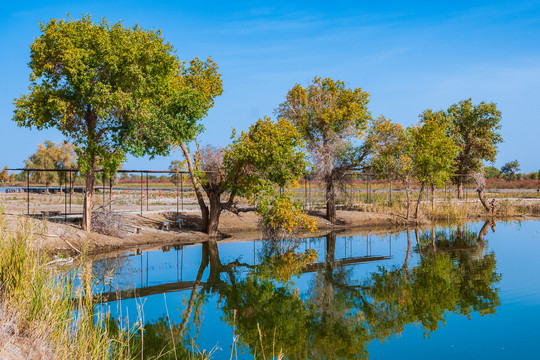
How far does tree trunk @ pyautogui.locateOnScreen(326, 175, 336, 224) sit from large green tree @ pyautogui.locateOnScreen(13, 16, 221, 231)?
11819mm

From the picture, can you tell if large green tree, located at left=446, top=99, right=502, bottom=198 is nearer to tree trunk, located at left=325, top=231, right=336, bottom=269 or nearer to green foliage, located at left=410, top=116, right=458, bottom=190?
green foliage, located at left=410, top=116, right=458, bottom=190

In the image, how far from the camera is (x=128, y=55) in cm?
1906

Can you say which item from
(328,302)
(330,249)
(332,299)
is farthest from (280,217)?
(328,302)

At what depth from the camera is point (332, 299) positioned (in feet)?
42.9

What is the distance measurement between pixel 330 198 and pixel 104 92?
16476 mm

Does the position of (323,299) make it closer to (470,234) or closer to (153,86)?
(153,86)

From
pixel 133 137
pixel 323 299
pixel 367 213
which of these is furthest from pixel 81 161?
pixel 367 213

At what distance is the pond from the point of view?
376 inches

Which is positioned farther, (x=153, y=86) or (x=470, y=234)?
(x=470, y=234)

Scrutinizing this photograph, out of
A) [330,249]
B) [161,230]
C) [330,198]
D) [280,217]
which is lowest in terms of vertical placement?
[330,249]

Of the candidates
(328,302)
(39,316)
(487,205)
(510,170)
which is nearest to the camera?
(39,316)

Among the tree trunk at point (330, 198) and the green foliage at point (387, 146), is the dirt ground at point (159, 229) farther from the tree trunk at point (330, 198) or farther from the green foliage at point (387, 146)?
the green foliage at point (387, 146)

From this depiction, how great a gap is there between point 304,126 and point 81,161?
13.9 m

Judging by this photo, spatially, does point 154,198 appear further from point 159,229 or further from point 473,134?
point 473,134
